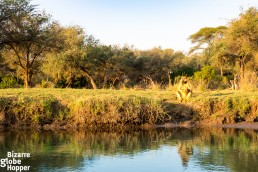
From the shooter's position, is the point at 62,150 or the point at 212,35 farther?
the point at 212,35

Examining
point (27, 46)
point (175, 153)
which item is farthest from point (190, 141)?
point (27, 46)

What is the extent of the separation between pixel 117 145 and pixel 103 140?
80 centimetres

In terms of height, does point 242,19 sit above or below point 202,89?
above

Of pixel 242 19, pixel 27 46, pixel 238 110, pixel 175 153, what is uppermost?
pixel 242 19

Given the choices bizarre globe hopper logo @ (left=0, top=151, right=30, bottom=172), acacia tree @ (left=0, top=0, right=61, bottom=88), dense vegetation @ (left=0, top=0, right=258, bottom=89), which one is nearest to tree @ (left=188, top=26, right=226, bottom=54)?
dense vegetation @ (left=0, top=0, right=258, bottom=89)

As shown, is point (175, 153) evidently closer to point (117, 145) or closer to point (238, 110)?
point (117, 145)

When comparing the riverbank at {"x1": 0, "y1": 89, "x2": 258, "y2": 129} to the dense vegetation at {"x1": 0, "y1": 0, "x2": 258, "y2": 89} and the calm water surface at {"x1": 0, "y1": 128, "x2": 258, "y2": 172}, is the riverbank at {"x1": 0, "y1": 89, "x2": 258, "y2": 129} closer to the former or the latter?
Result: the calm water surface at {"x1": 0, "y1": 128, "x2": 258, "y2": 172}

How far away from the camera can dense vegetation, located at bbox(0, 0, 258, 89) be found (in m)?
24.6

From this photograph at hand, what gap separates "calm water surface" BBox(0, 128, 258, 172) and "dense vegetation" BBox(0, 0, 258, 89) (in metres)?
7.04

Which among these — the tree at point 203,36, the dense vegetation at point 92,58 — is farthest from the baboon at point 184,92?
the tree at point 203,36

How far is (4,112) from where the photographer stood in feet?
47.0

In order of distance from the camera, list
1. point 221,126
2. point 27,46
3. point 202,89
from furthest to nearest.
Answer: point 27,46
point 202,89
point 221,126

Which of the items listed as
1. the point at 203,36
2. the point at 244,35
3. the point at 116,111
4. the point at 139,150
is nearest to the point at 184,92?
the point at 116,111

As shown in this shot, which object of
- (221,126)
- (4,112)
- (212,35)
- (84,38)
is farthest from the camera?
(212,35)
